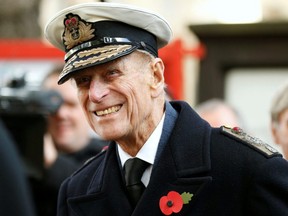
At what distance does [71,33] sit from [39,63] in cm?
308

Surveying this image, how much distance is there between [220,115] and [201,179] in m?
2.29

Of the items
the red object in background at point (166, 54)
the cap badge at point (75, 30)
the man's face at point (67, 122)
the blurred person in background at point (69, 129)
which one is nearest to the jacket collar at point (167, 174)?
the cap badge at point (75, 30)

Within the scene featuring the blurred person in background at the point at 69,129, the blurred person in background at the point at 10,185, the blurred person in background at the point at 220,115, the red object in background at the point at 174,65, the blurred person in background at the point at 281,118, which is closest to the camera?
the blurred person in background at the point at 10,185

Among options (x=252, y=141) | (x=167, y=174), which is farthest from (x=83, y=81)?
(x=252, y=141)

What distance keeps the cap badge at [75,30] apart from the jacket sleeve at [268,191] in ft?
2.77

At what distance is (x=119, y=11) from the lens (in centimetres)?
376

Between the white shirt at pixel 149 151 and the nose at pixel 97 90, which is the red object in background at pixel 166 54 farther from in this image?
the nose at pixel 97 90

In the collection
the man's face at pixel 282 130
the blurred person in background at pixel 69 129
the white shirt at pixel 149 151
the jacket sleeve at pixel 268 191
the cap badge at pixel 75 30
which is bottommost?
the blurred person in background at pixel 69 129

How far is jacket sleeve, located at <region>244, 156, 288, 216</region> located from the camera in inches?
140

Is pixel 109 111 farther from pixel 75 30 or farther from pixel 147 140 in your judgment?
pixel 75 30

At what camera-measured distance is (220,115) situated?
595cm

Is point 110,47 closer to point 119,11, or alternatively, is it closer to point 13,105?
point 119,11

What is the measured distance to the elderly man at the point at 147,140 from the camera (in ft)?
11.9

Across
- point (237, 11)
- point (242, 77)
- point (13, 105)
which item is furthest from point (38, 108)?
point (237, 11)
